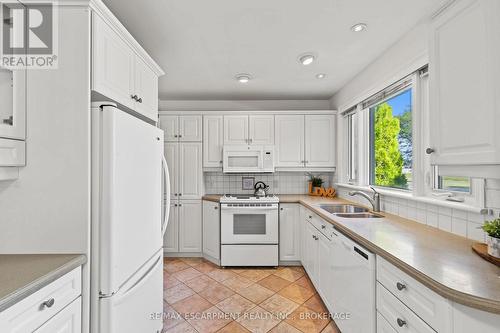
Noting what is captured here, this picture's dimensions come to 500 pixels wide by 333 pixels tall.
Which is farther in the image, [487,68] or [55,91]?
[55,91]

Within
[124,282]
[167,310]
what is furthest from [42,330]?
[167,310]

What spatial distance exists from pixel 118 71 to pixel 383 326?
79.3 inches

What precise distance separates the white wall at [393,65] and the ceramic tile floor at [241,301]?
217 cm

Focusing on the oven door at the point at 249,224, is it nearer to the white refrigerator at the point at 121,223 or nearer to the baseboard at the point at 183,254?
the baseboard at the point at 183,254

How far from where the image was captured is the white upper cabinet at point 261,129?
341cm

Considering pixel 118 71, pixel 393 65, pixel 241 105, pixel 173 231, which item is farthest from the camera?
pixel 241 105

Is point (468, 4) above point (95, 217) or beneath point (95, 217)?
above

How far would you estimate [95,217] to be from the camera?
1.18 m

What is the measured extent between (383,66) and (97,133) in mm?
2409

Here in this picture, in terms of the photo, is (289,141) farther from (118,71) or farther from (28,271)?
(28,271)

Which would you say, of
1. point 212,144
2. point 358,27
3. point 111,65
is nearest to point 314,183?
point 212,144

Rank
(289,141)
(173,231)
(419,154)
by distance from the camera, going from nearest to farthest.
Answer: (419,154), (173,231), (289,141)

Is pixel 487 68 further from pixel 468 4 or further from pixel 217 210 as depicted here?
pixel 217 210

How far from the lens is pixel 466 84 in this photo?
1066 mm
